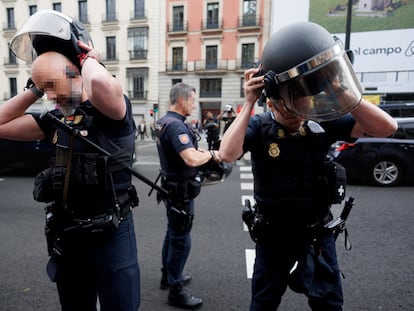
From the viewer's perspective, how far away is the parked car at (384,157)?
6.32 metres

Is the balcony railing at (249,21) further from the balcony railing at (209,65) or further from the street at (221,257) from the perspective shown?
the street at (221,257)

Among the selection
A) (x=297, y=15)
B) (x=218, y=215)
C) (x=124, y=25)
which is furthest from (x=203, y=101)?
(x=218, y=215)

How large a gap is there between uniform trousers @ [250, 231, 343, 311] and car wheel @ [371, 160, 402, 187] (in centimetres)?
566

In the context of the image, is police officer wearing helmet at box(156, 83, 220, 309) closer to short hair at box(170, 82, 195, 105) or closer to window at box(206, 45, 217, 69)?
short hair at box(170, 82, 195, 105)

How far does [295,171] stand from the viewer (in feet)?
4.93

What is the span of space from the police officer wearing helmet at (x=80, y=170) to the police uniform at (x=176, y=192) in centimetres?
76

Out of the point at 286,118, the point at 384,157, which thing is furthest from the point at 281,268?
the point at 384,157

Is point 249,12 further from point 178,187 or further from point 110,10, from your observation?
point 178,187

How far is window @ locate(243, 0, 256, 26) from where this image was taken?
1075 inches

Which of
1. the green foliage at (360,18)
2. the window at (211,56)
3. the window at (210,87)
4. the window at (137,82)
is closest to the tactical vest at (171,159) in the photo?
the green foliage at (360,18)

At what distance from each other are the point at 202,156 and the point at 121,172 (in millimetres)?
776

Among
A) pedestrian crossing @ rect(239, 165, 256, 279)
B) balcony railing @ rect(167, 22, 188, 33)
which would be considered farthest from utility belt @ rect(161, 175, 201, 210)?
balcony railing @ rect(167, 22, 188, 33)

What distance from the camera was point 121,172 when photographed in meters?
1.49

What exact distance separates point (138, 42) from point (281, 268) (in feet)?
102
